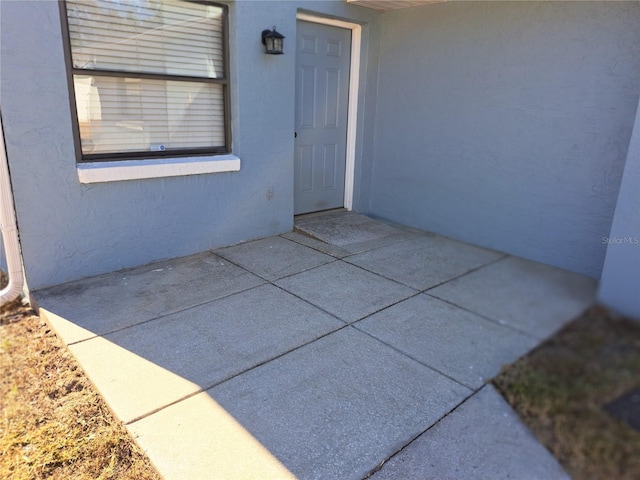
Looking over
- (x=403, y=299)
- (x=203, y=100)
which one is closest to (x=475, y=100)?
(x=403, y=299)

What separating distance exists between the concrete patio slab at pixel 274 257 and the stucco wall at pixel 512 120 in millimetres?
1745

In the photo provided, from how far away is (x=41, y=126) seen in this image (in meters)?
3.45

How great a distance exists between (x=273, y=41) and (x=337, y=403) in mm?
3498

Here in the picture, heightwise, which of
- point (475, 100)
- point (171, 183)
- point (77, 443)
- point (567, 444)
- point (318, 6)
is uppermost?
point (318, 6)

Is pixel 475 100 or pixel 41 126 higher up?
pixel 475 100

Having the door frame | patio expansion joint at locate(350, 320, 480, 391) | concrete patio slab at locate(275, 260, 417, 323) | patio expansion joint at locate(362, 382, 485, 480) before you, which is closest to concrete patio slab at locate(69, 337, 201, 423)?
patio expansion joint at locate(362, 382, 485, 480)

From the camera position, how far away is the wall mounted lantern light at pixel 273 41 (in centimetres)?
441

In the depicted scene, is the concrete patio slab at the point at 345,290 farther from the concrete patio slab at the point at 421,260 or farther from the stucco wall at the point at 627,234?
the stucco wall at the point at 627,234

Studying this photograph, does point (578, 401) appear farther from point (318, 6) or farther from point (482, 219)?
point (318, 6)

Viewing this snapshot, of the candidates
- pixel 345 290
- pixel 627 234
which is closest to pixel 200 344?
pixel 345 290

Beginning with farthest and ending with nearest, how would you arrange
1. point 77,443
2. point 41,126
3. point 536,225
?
point 536,225 → point 41,126 → point 77,443

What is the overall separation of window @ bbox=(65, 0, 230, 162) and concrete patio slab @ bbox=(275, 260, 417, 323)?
1657 millimetres

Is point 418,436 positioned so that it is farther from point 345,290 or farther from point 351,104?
point 351,104

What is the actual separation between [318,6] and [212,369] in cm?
400
